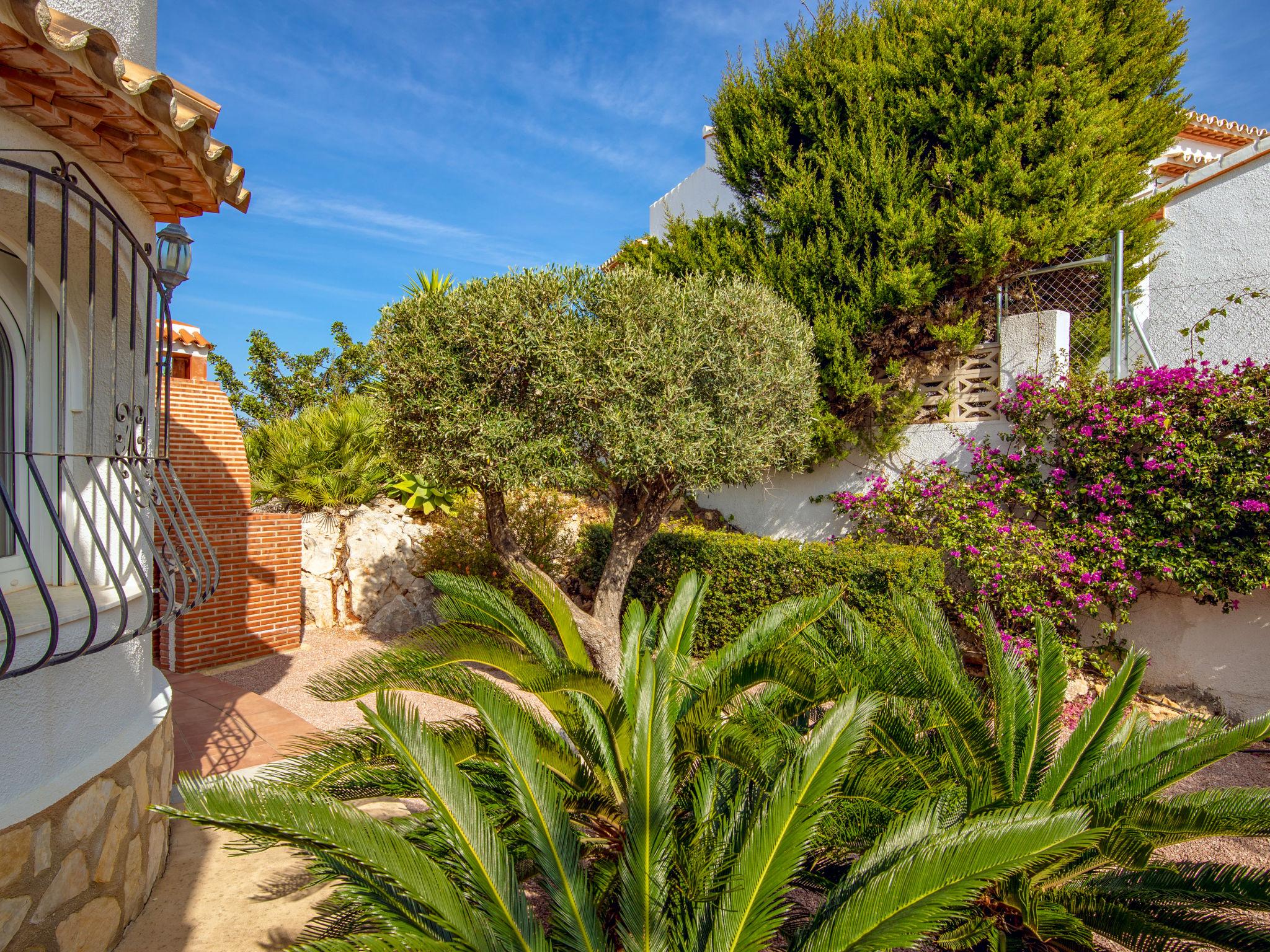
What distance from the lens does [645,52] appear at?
399 inches

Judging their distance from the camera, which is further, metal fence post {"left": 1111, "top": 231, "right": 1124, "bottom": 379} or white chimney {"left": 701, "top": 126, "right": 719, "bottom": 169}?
white chimney {"left": 701, "top": 126, "right": 719, "bottom": 169}

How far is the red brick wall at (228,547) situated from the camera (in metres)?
7.29

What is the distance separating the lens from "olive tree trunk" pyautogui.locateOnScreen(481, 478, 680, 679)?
687 cm

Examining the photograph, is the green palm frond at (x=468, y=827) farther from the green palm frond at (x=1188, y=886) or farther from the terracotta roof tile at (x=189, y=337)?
the terracotta roof tile at (x=189, y=337)

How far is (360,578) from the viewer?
953cm

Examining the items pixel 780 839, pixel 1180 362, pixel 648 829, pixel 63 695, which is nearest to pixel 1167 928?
pixel 780 839

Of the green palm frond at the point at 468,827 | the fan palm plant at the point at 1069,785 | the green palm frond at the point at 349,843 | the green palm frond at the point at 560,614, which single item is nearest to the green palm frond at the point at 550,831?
the green palm frond at the point at 468,827

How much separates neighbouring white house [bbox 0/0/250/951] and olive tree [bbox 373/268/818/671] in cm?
258

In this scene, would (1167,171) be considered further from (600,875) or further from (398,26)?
(600,875)

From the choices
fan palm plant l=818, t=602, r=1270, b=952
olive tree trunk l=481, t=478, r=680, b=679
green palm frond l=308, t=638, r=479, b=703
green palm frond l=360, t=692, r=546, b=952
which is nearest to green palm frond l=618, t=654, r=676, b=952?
green palm frond l=360, t=692, r=546, b=952

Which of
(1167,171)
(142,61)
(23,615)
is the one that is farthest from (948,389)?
(23,615)

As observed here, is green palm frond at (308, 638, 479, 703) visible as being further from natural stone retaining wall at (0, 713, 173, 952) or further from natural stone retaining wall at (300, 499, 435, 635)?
natural stone retaining wall at (300, 499, 435, 635)

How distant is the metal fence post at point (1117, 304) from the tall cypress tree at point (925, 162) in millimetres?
699

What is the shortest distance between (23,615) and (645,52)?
10143mm
